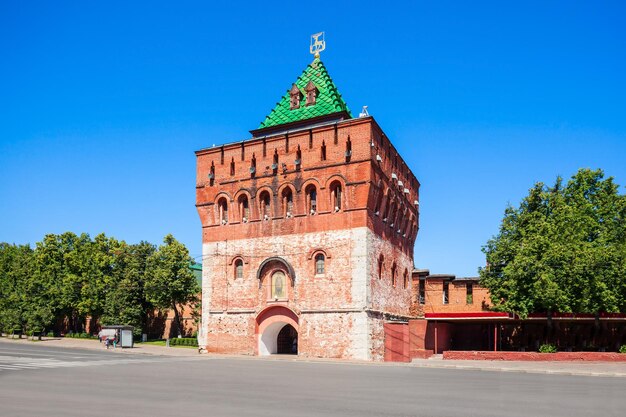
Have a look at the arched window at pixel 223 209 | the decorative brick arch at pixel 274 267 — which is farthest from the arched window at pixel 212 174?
the decorative brick arch at pixel 274 267

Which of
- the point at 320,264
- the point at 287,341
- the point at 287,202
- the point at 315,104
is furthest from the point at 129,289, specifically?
the point at 315,104

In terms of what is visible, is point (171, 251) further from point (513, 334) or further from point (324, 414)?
point (324, 414)

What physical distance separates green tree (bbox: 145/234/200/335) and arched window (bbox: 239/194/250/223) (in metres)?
13.0

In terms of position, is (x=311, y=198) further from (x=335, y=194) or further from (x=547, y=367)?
(x=547, y=367)

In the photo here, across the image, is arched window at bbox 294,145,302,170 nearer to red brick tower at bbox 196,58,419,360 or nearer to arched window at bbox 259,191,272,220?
red brick tower at bbox 196,58,419,360

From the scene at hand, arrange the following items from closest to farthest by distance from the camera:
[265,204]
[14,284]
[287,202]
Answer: [287,202], [265,204], [14,284]

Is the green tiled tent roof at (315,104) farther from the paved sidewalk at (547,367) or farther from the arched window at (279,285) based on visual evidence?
the paved sidewalk at (547,367)

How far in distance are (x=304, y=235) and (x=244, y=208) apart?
490cm

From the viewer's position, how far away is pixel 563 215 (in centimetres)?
3641

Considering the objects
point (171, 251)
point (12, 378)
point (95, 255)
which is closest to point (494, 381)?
point (12, 378)

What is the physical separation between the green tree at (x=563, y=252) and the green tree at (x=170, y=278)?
77.6ft

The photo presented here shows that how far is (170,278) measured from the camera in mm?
45844

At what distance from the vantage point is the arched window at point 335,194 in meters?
33.2

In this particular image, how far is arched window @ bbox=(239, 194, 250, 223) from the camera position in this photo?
118 ft
